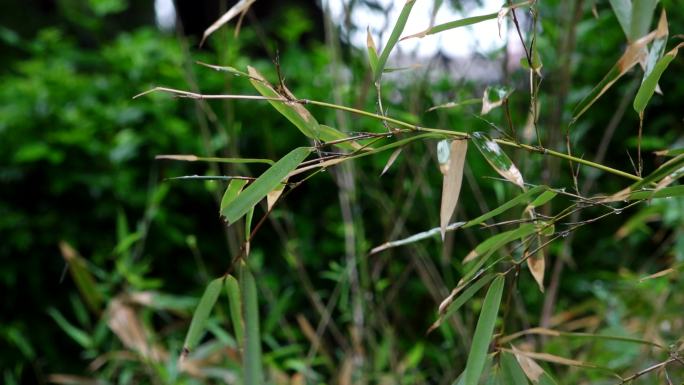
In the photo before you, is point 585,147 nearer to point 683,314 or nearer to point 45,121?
point 683,314

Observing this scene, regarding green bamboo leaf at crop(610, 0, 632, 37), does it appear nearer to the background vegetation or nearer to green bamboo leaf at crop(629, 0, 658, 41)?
green bamboo leaf at crop(629, 0, 658, 41)

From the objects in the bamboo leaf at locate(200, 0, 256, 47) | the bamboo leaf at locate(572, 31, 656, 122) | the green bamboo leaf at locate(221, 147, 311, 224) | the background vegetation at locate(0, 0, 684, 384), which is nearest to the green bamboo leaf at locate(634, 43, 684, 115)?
the bamboo leaf at locate(572, 31, 656, 122)

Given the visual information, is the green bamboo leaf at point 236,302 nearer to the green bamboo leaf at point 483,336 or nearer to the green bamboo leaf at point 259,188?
the green bamboo leaf at point 259,188

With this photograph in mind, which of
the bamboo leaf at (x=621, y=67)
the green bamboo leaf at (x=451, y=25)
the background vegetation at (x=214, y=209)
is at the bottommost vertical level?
the background vegetation at (x=214, y=209)

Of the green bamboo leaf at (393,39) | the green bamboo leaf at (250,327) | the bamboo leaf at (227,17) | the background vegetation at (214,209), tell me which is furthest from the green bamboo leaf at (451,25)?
the background vegetation at (214,209)

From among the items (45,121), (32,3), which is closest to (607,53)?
(45,121)

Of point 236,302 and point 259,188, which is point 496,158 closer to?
point 259,188

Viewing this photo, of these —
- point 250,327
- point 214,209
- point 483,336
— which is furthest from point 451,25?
point 214,209
